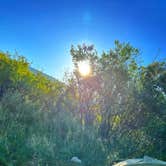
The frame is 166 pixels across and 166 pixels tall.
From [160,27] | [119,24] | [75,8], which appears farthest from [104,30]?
[160,27]

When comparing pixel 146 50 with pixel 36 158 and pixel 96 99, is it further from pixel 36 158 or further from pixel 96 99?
pixel 36 158

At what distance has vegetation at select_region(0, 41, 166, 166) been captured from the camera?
26.0 feet

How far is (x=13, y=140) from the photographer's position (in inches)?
228

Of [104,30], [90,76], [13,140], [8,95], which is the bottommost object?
[13,140]

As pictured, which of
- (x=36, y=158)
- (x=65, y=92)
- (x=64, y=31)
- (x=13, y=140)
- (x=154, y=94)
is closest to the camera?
(x=36, y=158)

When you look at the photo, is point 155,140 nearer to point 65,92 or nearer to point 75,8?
point 65,92

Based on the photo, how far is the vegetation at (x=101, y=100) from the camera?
7.93 metres

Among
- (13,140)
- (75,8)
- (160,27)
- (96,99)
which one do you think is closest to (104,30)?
(75,8)

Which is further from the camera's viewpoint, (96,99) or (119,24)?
(96,99)

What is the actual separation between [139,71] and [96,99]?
6.37 ft

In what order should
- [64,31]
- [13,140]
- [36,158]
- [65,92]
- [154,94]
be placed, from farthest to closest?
[65,92]
[154,94]
[64,31]
[13,140]
[36,158]

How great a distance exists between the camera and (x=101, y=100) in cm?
968

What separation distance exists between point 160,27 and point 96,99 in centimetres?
340

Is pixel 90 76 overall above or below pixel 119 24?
below
